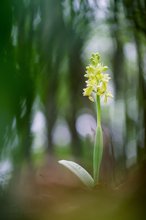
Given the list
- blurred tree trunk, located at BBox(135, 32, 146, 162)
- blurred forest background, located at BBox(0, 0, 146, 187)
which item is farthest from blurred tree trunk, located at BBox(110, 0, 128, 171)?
blurred tree trunk, located at BBox(135, 32, 146, 162)

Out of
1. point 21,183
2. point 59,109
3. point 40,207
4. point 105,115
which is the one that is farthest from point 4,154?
point 59,109

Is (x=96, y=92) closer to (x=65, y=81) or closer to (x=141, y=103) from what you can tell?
(x=141, y=103)

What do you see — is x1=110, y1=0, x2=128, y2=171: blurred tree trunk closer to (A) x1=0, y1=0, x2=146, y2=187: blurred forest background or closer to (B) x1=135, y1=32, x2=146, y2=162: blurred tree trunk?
(A) x1=0, y1=0, x2=146, y2=187: blurred forest background

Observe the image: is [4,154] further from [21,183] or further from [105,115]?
[105,115]

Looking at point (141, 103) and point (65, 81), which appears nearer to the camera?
point (141, 103)

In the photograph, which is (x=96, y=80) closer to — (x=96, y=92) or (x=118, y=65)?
(x=96, y=92)

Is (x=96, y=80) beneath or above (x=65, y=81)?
beneath

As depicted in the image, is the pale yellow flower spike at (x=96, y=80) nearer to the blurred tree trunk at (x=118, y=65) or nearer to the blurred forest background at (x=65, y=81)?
the blurred forest background at (x=65, y=81)

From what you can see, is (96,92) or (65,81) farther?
(65,81)

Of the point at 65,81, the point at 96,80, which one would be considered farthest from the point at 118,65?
the point at 96,80
